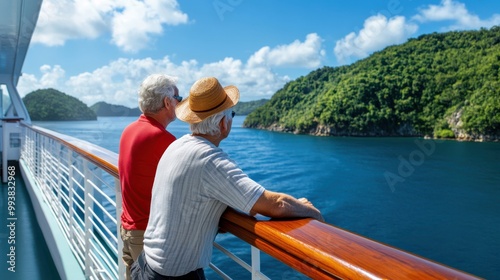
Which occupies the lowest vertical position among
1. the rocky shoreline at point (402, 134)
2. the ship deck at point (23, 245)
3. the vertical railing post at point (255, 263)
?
the rocky shoreline at point (402, 134)

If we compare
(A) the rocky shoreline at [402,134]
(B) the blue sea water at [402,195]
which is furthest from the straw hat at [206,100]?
(A) the rocky shoreline at [402,134]

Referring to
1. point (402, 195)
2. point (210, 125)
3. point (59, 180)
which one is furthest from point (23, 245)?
point (402, 195)

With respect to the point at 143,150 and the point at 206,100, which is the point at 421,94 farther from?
the point at 206,100

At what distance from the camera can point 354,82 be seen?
192 ft

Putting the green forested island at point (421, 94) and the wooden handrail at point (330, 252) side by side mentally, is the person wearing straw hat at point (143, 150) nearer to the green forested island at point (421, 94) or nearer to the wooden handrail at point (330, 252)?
the wooden handrail at point (330, 252)

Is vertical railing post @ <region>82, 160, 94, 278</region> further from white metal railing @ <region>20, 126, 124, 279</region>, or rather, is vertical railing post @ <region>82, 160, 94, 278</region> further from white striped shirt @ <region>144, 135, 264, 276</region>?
white striped shirt @ <region>144, 135, 264, 276</region>

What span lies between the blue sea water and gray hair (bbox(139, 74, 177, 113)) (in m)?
7.43

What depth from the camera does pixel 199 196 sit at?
734 millimetres

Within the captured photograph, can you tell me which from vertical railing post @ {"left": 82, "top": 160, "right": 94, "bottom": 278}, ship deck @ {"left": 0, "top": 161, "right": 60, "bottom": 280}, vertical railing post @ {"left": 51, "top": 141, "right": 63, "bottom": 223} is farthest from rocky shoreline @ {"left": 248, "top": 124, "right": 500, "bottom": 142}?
vertical railing post @ {"left": 82, "top": 160, "right": 94, "bottom": 278}

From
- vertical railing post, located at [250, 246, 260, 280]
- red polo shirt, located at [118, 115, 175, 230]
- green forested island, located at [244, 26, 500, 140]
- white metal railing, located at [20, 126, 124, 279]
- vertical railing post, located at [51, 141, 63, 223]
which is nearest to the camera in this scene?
vertical railing post, located at [250, 246, 260, 280]

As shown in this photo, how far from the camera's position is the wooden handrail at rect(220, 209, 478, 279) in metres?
0.48

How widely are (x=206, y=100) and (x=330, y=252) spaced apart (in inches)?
15.6

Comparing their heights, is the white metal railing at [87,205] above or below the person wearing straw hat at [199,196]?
below

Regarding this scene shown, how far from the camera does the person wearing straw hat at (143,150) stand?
1.10 m
